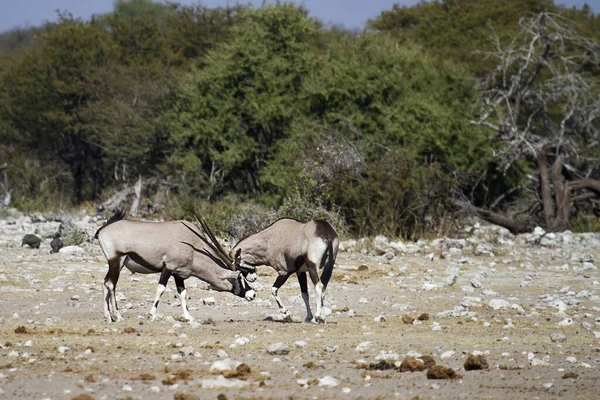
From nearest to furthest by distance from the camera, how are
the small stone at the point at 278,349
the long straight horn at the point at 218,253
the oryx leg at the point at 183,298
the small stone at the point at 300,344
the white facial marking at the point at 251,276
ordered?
the small stone at the point at 278,349
the small stone at the point at 300,344
the oryx leg at the point at 183,298
the long straight horn at the point at 218,253
the white facial marking at the point at 251,276

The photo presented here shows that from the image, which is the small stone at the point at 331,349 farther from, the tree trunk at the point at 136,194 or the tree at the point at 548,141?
the tree trunk at the point at 136,194

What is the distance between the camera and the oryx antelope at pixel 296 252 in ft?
38.4

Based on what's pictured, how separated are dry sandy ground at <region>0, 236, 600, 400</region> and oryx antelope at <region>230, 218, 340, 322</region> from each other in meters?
0.49

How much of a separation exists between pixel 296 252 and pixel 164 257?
1.58 m

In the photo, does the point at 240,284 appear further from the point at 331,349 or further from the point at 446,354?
the point at 446,354

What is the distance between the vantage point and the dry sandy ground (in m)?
7.78

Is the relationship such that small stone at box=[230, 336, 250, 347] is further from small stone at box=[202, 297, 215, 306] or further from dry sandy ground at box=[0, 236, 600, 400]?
small stone at box=[202, 297, 215, 306]

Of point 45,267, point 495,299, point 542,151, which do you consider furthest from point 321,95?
point 495,299

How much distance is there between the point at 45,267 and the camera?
54.5 feet

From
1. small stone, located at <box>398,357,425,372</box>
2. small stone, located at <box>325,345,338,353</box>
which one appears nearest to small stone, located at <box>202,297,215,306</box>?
small stone, located at <box>325,345,338,353</box>

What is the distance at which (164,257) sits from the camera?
11.9 meters

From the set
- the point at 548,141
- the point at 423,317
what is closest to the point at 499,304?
the point at 423,317

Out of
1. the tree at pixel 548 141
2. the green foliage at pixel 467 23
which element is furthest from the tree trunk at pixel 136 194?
the green foliage at pixel 467 23

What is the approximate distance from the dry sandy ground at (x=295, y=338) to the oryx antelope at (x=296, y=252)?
1.62 feet
